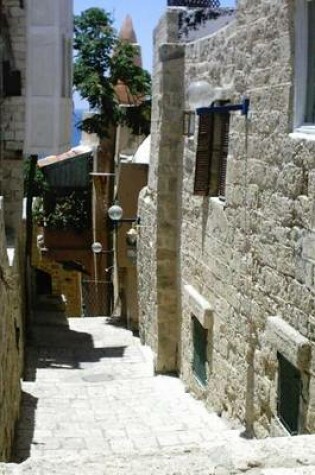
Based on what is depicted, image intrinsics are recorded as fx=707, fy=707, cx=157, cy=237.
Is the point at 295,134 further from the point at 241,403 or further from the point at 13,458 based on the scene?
the point at 13,458

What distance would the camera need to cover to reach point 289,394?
20.7 feet

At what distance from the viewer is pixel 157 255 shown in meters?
11.9

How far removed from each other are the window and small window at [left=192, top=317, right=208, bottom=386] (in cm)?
410

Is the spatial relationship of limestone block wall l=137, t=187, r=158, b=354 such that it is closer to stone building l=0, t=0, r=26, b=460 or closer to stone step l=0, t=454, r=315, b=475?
stone building l=0, t=0, r=26, b=460

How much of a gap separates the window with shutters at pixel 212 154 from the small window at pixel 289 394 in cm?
290

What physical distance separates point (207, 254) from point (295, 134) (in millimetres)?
3424

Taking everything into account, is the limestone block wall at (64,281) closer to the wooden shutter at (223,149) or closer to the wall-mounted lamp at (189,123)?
the wall-mounted lamp at (189,123)

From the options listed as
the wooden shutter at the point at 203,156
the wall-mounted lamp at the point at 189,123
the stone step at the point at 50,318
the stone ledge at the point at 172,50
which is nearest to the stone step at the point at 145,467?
the wooden shutter at the point at 203,156

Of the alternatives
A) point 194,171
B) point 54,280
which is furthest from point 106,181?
point 194,171

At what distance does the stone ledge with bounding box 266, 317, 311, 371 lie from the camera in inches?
230

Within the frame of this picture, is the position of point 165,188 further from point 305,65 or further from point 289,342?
point 289,342

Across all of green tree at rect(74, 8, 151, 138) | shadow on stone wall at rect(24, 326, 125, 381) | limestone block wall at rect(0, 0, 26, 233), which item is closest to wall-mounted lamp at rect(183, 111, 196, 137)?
limestone block wall at rect(0, 0, 26, 233)

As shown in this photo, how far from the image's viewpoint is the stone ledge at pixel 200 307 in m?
9.14

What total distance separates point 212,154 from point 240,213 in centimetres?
146
